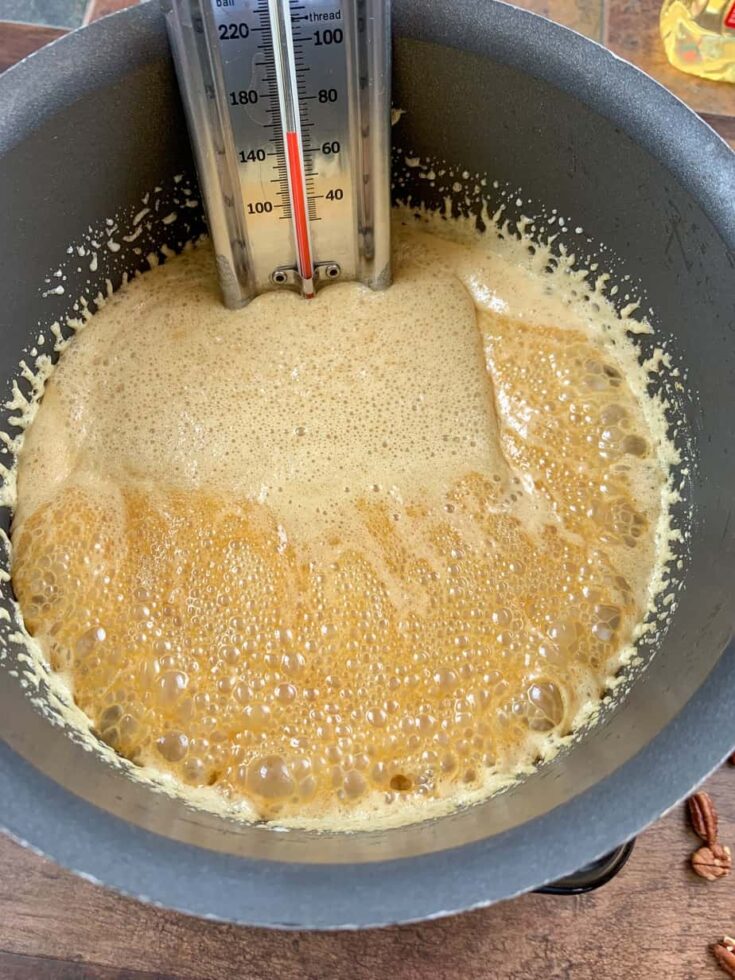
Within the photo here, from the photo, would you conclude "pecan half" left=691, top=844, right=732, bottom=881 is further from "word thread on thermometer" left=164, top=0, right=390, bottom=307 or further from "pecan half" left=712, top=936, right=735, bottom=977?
"word thread on thermometer" left=164, top=0, right=390, bottom=307

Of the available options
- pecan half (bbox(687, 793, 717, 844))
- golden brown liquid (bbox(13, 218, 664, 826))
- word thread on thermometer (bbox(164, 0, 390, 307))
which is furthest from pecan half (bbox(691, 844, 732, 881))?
word thread on thermometer (bbox(164, 0, 390, 307))

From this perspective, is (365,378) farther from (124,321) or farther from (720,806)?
(720,806)

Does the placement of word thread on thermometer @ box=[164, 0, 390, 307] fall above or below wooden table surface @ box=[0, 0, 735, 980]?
above

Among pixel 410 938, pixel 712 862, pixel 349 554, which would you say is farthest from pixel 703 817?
pixel 349 554

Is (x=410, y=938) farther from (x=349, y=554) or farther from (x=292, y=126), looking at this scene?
(x=292, y=126)

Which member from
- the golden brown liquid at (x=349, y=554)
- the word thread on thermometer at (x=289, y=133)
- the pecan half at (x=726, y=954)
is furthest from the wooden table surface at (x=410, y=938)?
the word thread on thermometer at (x=289, y=133)

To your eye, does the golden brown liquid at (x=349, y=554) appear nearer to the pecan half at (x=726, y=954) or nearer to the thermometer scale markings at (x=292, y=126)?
the thermometer scale markings at (x=292, y=126)
